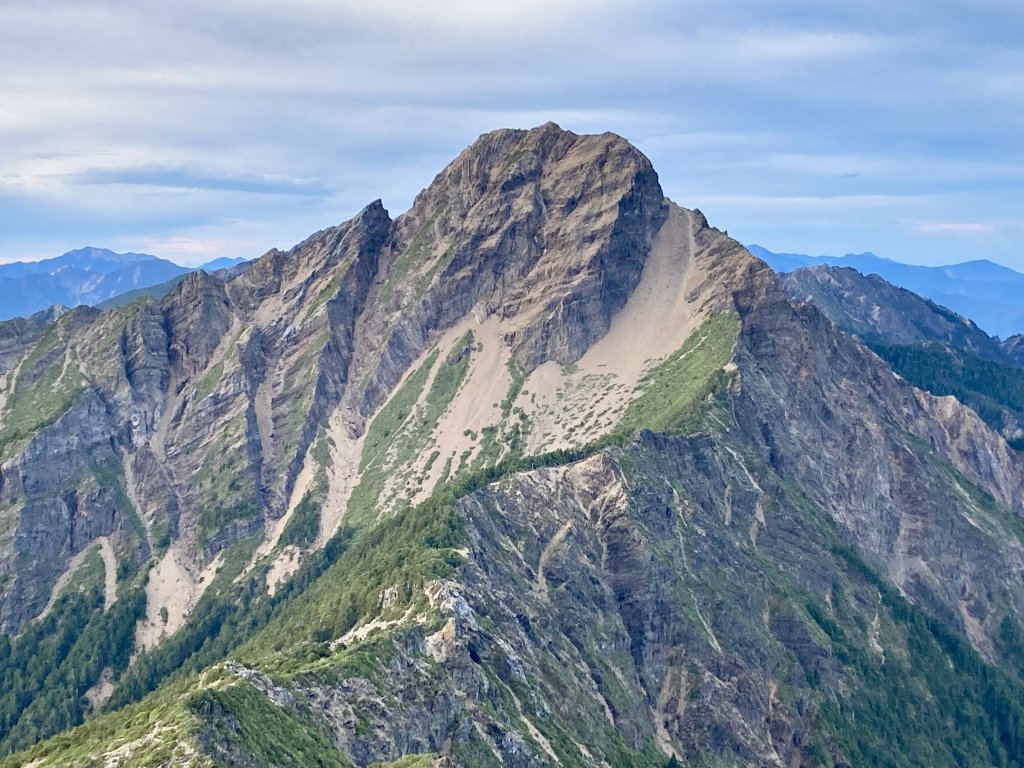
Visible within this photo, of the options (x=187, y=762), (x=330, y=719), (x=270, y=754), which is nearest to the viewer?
(x=187, y=762)

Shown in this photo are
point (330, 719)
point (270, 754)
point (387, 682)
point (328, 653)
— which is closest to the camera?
point (270, 754)

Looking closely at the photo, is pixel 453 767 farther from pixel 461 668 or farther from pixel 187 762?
pixel 187 762

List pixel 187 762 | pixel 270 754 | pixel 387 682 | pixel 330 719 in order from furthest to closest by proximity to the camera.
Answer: pixel 387 682 → pixel 330 719 → pixel 270 754 → pixel 187 762

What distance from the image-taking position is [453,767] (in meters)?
176

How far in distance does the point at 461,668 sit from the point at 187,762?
71165 millimetres

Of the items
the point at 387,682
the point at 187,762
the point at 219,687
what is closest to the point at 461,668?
the point at 387,682

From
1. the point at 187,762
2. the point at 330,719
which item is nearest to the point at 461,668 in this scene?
the point at 330,719

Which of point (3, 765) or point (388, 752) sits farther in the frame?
point (388, 752)

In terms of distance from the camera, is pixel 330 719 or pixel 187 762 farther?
pixel 330 719

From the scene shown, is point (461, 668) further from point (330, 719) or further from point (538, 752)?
point (330, 719)

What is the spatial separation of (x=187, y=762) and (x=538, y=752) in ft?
266

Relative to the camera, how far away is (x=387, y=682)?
181125 mm

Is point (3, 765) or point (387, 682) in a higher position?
point (387, 682)

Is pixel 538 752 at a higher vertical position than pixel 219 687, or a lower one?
lower
